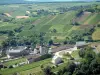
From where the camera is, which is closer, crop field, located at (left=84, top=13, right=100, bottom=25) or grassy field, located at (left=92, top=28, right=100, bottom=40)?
grassy field, located at (left=92, top=28, right=100, bottom=40)

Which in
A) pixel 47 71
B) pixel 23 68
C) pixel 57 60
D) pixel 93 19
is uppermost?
pixel 93 19

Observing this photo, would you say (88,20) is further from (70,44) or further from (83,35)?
(70,44)

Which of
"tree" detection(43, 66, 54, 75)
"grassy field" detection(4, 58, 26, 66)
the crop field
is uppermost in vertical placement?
the crop field

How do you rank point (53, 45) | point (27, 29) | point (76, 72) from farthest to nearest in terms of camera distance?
1. point (27, 29)
2. point (53, 45)
3. point (76, 72)

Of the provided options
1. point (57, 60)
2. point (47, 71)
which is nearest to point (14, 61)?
point (57, 60)

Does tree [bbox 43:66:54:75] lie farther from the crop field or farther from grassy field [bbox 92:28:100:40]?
the crop field

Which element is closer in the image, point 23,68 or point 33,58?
point 23,68

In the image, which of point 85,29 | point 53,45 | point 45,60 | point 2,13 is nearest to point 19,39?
point 53,45

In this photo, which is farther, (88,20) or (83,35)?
(88,20)

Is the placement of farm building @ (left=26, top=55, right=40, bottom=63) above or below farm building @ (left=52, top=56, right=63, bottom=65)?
below

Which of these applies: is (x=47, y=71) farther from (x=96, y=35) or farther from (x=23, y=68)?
(x=96, y=35)

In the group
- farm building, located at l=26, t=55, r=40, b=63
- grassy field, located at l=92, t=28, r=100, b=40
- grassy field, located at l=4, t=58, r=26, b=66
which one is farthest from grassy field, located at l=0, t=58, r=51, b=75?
grassy field, located at l=92, t=28, r=100, b=40
